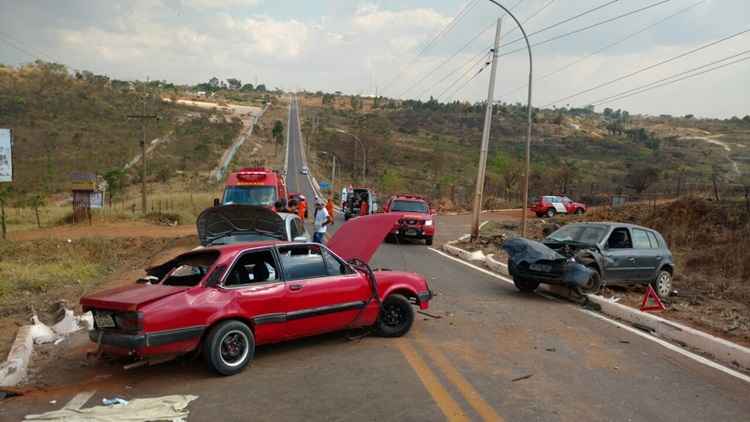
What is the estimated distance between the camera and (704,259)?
778 inches

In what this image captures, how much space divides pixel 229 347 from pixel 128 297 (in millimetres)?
1183

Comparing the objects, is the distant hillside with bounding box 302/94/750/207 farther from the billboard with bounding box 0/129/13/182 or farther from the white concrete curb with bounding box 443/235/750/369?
the billboard with bounding box 0/129/13/182

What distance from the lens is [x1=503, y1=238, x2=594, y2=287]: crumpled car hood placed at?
1123 centimetres

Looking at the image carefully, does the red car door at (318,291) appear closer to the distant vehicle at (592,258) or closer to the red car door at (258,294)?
the red car door at (258,294)

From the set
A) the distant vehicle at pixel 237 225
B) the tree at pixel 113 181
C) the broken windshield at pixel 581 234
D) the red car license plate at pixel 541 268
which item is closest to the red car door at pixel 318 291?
the distant vehicle at pixel 237 225

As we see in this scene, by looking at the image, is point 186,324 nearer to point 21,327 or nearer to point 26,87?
point 21,327

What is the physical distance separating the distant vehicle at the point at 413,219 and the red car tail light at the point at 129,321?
16859 millimetres

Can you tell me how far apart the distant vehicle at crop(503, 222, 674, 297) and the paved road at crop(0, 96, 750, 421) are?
2.38m

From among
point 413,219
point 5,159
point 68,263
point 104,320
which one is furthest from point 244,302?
point 413,219

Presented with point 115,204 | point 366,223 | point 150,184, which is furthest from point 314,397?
point 150,184

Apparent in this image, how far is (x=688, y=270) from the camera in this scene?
19.5m

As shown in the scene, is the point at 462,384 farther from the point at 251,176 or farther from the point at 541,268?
the point at 251,176

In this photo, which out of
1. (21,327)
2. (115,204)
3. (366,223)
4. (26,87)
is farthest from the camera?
(26,87)

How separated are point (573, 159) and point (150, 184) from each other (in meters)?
63.6
